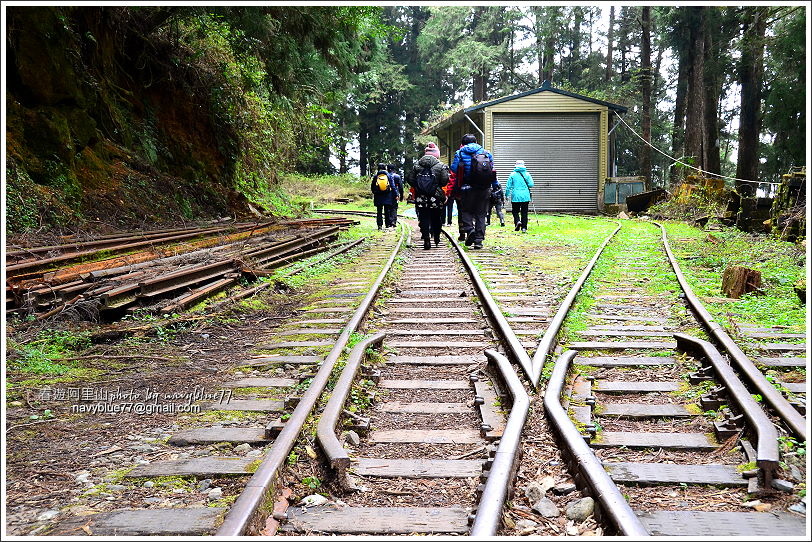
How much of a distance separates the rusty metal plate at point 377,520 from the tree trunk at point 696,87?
2683 centimetres

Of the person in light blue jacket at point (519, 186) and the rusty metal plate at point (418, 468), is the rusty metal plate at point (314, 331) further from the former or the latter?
the person in light blue jacket at point (519, 186)

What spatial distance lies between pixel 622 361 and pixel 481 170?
7.74 meters

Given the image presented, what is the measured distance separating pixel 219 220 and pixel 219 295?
7.36 metres

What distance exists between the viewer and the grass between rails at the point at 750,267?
7332 millimetres

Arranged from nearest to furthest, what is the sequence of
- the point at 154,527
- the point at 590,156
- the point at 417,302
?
the point at 154,527, the point at 417,302, the point at 590,156

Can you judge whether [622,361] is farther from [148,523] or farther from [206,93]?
[206,93]

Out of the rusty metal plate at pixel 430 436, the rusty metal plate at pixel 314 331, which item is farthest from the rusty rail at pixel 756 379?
the rusty metal plate at pixel 314 331

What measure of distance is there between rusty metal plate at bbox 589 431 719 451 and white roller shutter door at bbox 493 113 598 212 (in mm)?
26759

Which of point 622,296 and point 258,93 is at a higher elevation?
point 258,93

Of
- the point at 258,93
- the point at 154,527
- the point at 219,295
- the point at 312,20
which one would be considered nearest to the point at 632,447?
the point at 154,527

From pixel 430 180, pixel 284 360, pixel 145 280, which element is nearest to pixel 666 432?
pixel 284 360

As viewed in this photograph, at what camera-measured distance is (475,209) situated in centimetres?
1352

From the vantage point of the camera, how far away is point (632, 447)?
3.98 metres

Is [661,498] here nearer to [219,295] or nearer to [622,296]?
[622,296]
